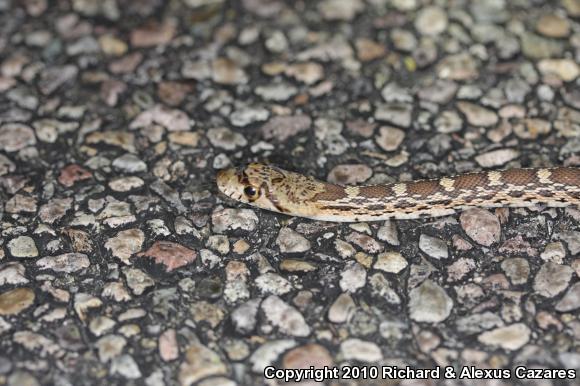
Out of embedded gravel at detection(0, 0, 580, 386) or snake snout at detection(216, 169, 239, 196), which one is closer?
embedded gravel at detection(0, 0, 580, 386)

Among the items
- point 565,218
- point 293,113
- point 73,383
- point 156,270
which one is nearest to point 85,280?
point 156,270

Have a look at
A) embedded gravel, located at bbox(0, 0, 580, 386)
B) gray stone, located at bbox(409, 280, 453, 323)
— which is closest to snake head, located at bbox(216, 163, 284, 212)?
embedded gravel, located at bbox(0, 0, 580, 386)

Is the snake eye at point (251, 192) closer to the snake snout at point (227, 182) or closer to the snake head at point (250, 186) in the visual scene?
the snake head at point (250, 186)

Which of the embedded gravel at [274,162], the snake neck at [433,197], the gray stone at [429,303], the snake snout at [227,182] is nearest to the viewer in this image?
the embedded gravel at [274,162]

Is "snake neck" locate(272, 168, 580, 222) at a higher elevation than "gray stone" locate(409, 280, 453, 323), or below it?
higher

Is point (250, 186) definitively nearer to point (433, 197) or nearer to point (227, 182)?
point (227, 182)

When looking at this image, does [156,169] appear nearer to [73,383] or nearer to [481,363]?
[73,383]

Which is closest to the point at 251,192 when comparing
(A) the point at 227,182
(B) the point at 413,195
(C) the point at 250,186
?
(C) the point at 250,186

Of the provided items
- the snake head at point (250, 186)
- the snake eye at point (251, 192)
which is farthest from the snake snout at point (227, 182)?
the snake eye at point (251, 192)

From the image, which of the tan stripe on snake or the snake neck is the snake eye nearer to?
the tan stripe on snake
